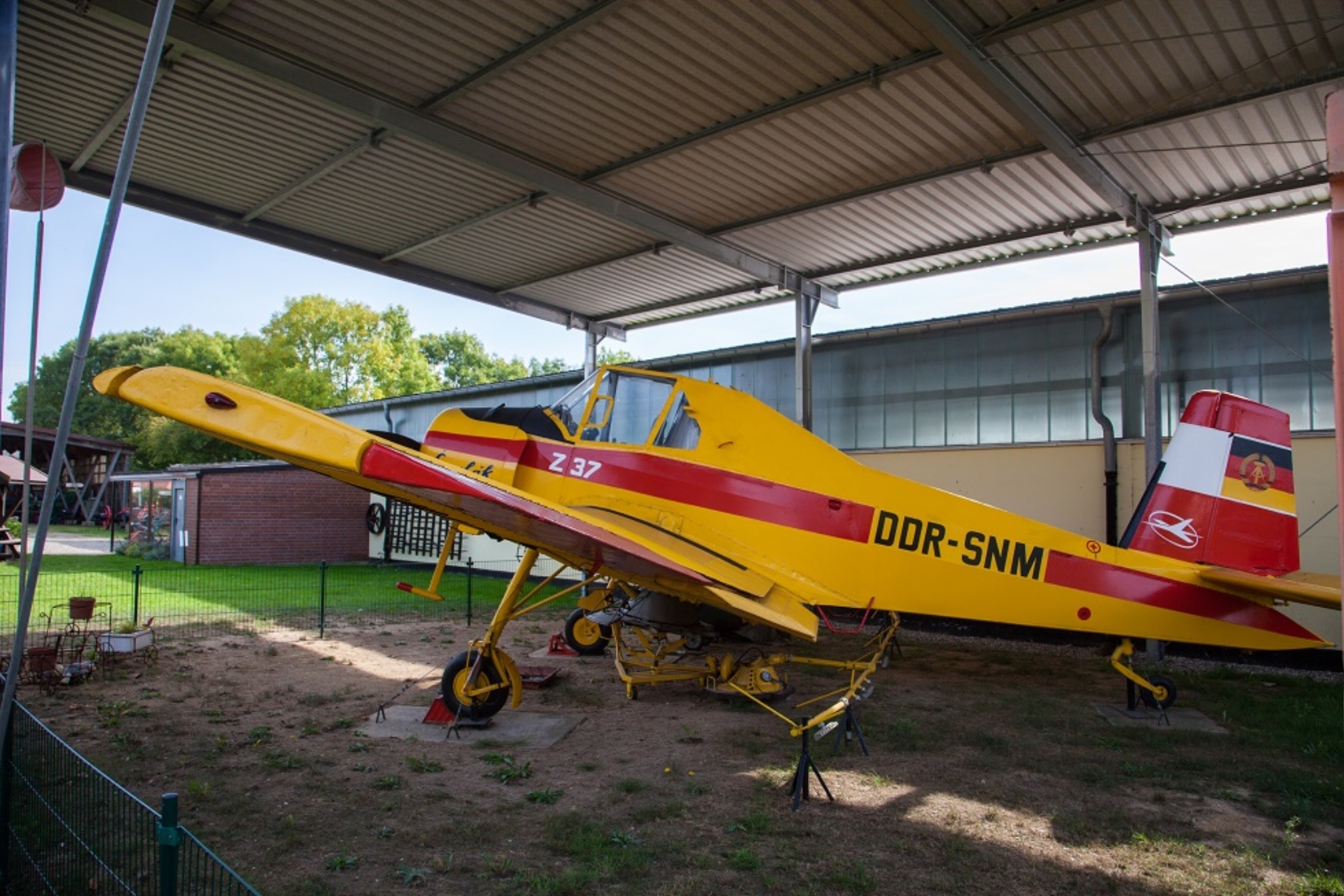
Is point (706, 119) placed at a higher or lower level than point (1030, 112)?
higher

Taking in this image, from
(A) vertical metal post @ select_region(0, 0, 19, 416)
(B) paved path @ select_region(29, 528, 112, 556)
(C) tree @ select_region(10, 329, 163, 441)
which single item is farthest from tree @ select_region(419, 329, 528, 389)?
(A) vertical metal post @ select_region(0, 0, 19, 416)

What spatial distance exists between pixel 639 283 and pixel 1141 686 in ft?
37.4

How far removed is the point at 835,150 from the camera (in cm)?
1057

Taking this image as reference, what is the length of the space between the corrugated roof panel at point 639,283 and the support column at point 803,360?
1.36 m

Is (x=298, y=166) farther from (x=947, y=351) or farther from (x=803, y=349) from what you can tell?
(x=947, y=351)

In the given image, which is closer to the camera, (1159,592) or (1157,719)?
(1159,592)

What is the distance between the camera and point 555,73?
905 centimetres

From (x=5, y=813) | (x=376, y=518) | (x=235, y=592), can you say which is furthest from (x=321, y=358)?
(x=5, y=813)

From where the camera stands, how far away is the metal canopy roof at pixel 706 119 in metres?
7.96

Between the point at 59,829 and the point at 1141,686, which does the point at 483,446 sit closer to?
the point at 59,829

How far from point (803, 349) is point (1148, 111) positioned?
22.2 feet

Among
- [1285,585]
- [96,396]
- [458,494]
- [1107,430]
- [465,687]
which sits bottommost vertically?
[465,687]

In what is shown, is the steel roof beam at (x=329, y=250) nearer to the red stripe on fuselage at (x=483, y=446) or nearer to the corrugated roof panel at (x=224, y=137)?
the corrugated roof panel at (x=224, y=137)

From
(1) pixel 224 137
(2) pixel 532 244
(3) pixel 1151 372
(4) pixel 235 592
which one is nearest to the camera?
(1) pixel 224 137
